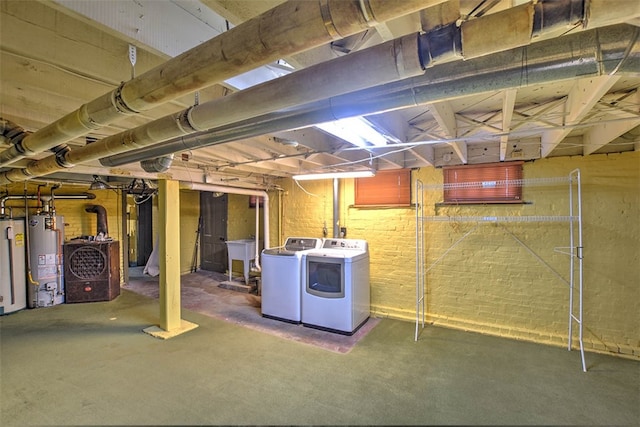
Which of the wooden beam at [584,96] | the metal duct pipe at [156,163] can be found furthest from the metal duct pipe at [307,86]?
the wooden beam at [584,96]

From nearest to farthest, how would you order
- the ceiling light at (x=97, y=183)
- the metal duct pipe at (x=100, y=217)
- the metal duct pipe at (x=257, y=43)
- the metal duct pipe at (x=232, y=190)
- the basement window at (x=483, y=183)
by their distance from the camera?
the metal duct pipe at (x=257, y=43)
the basement window at (x=483, y=183)
the metal duct pipe at (x=232, y=190)
the ceiling light at (x=97, y=183)
the metal duct pipe at (x=100, y=217)

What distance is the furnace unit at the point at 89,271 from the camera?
4953 millimetres

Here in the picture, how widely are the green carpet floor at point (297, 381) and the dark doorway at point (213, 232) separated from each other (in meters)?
3.26

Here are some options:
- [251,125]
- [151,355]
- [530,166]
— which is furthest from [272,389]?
[530,166]

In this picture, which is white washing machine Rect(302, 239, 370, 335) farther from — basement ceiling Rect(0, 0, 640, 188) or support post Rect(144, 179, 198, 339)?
basement ceiling Rect(0, 0, 640, 188)

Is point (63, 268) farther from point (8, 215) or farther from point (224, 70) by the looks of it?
point (224, 70)

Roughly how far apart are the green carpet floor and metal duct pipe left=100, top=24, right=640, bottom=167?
2.10 metres

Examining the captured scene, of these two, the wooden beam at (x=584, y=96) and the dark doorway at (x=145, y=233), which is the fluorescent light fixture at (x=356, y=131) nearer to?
the wooden beam at (x=584, y=96)

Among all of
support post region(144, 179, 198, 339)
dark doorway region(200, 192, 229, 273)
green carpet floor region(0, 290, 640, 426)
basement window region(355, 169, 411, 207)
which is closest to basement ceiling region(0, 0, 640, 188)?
support post region(144, 179, 198, 339)

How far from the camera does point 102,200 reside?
609cm

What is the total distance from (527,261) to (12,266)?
7116mm

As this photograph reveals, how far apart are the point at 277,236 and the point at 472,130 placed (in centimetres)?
364

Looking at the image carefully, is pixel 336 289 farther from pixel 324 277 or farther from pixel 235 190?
pixel 235 190

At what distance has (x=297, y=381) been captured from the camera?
8.52ft
